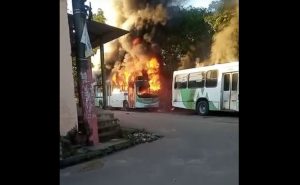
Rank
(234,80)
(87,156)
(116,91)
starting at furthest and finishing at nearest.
→ (116,91) < (87,156) < (234,80)

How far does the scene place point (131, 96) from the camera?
251 centimetres

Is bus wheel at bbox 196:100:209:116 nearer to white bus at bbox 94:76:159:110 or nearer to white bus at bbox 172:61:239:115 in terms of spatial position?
white bus at bbox 172:61:239:115

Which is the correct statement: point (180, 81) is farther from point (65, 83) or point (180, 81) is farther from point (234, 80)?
point (65, 83)

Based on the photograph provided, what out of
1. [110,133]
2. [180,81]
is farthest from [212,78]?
[110,133]

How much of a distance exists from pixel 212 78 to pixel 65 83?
86 cm

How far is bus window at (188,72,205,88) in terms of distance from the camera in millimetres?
2418

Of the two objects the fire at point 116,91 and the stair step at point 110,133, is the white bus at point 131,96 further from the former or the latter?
the stair step at point 110,133

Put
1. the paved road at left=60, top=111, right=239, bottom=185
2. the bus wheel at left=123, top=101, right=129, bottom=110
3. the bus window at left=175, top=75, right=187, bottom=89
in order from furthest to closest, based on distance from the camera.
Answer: the bus wheel at left=123, top=101, right=129, bottom=110 < the bus window at left=175, top=75, right=187, bottom=89 < the paved road at left=60, top=111, right=239, bottom=185

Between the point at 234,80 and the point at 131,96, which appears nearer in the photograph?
the point at 234,80

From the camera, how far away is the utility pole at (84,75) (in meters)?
2.47

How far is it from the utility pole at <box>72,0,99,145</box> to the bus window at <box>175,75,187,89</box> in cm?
50

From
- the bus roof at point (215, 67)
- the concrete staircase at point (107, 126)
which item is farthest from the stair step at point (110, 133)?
the bus roof at point (215, 67)

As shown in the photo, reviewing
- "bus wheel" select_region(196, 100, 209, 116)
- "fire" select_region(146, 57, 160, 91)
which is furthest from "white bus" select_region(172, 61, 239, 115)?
"fire" select_region(146, 57, 160, 91)
